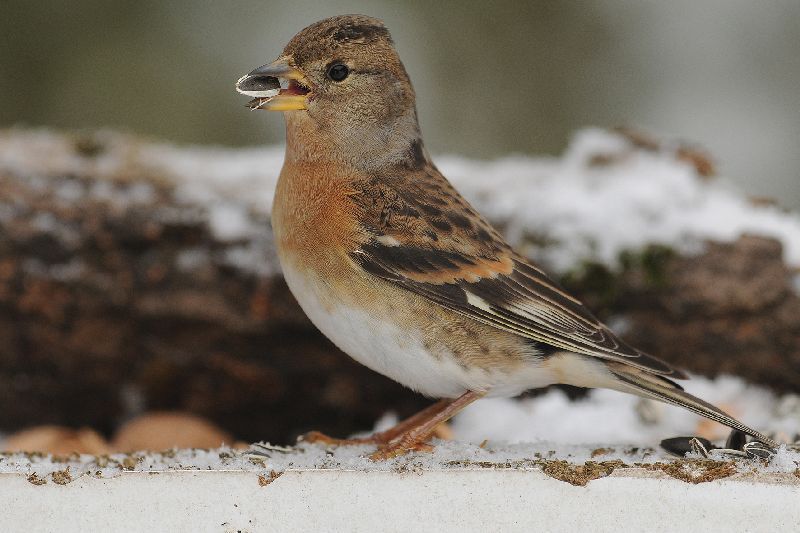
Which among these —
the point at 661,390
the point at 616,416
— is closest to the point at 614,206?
the point at 616,416

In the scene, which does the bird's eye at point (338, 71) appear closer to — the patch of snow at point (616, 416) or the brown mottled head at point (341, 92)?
the brown mottled head at point (341, 92)

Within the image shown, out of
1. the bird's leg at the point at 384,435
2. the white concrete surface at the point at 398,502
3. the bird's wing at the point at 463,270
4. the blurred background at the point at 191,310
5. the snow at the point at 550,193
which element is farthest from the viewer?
the snow at the point at 550,193

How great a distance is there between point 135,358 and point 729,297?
263 centimetres

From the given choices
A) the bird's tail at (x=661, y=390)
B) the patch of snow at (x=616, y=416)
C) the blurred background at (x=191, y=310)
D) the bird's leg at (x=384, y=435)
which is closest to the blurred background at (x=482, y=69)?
the blurred background at (x=191, y=310)

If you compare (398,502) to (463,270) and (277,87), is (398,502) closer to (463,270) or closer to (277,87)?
(463,270)

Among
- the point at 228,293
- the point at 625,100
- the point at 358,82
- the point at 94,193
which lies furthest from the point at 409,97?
the point at 625,100

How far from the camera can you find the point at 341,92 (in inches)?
123

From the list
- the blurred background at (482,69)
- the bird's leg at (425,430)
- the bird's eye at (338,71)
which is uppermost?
the blurred background at (482,69)

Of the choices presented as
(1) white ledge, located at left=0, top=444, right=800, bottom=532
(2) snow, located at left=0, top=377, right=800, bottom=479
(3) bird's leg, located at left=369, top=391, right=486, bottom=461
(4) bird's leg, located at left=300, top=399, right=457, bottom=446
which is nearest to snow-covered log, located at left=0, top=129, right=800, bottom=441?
(2) snow, located at left=0, top=377, right=800, bottom=479

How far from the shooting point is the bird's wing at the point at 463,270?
2.96 meters

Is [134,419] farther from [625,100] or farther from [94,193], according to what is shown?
[625,100]

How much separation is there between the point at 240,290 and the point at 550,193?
1526 millimetres

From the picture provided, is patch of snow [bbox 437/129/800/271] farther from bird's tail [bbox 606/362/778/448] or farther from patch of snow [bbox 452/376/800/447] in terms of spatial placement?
bird's tail [bbox 606/362/778/448]

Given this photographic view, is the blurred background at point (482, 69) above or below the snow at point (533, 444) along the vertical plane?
above
